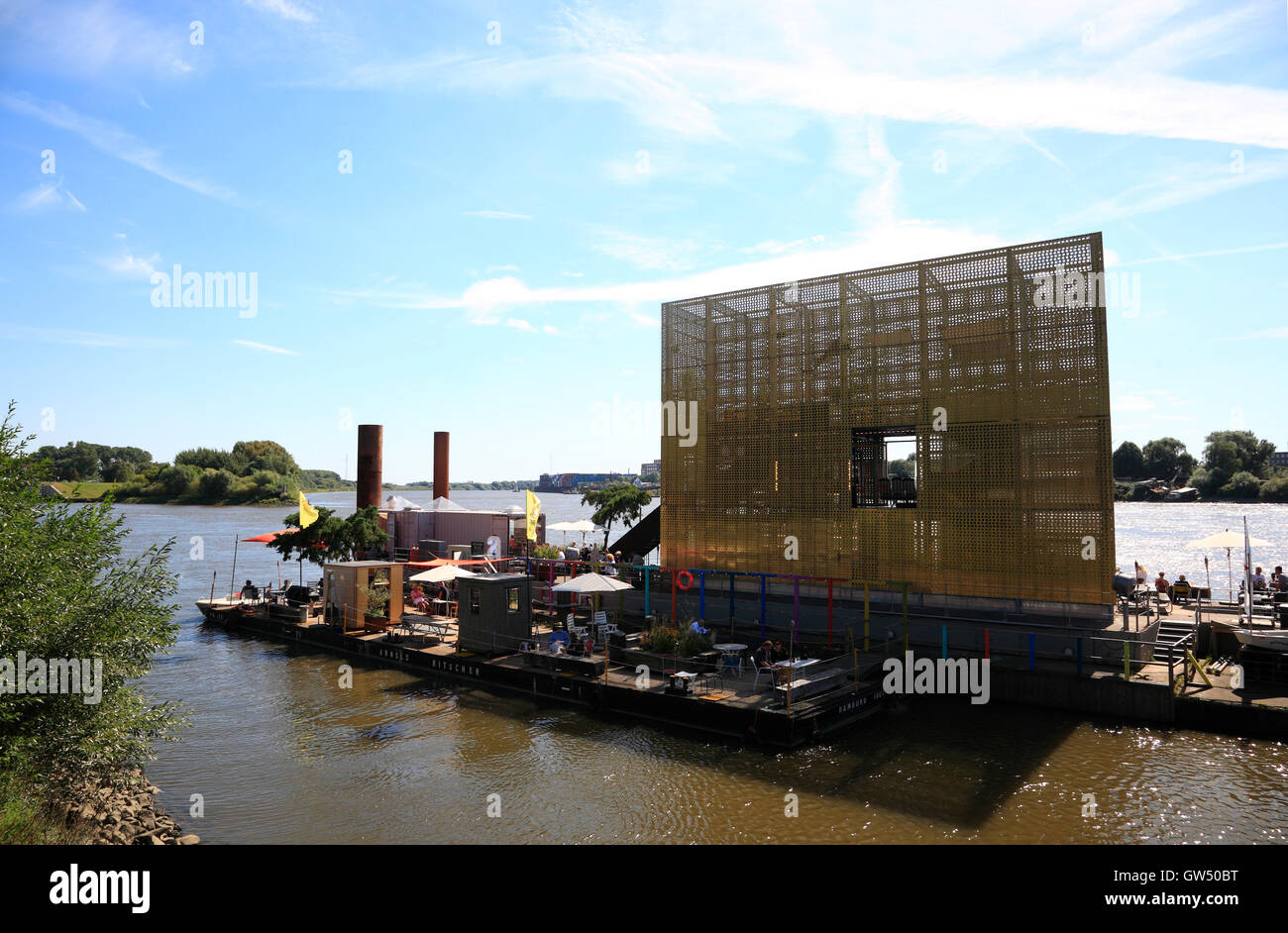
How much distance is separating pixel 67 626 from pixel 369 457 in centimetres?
3799

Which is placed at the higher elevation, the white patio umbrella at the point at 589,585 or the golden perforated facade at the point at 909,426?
the golden perforated facade at the point at 909,426

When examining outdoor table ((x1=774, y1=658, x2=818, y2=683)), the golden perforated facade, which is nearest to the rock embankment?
outdoor table ((x1=774, y1=658, x2=818, y2=683))

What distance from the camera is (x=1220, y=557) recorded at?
70562mm

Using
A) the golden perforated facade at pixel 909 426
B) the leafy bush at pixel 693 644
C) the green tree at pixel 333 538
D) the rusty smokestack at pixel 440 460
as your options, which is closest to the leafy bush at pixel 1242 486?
the golden perforated facade at pixel 909 426

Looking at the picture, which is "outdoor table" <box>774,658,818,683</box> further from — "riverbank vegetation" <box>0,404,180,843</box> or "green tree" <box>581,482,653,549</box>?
"green tree" <box>581,482,653,549</box>

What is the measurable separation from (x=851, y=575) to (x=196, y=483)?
15135 cm

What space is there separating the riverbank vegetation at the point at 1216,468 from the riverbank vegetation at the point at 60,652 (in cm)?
14247

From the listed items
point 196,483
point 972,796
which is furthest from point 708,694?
point 196,483

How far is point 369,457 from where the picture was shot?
50.4 metres

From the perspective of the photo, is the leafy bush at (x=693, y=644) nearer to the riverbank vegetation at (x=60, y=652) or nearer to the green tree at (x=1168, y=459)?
the riverbank vegetation at (x=60, y=652)

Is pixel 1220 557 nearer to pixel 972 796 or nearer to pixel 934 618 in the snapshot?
pixel 934 618

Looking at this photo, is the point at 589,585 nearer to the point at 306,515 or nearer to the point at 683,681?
the point at 683,681

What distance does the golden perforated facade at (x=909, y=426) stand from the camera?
23.5 metres

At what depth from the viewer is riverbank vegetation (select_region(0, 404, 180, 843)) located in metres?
12.4
